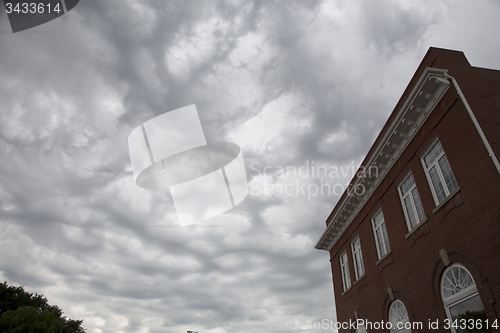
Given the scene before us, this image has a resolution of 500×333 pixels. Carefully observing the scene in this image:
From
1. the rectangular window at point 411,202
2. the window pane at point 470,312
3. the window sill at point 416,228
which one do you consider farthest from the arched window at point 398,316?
the rectangular window at point 411,202

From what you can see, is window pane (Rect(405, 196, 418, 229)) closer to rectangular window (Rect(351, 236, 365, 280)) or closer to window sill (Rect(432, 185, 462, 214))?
window sill (Rect(432, 185, 462, 214))

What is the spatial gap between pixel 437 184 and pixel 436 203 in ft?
2.21

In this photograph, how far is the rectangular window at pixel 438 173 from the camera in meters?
9.84

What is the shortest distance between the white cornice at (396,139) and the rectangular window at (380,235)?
122 centimetres

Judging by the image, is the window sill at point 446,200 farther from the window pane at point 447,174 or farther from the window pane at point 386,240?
the window pane at point 386,240

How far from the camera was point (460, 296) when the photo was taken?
8875 mm

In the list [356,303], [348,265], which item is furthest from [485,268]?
[348,265]

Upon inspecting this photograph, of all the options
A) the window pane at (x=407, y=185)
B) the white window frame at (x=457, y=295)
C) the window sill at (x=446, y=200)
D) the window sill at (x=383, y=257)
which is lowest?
the white window frame at (x=457, y=295)

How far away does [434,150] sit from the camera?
1070cm

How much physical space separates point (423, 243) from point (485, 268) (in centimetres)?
276

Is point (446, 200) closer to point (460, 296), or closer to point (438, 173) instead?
point (438, 173)

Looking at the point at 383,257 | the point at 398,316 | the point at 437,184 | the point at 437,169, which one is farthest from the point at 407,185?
the point at 398,316

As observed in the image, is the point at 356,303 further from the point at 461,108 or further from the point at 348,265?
the point at 461,108

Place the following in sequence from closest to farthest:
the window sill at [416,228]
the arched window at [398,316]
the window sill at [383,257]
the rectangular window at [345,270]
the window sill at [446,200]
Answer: the window sill at [446,200] → the window sill at [416,228] → the arched window at [398,316] → the window sill at [383,257] → the rectangular window at [345,270]
